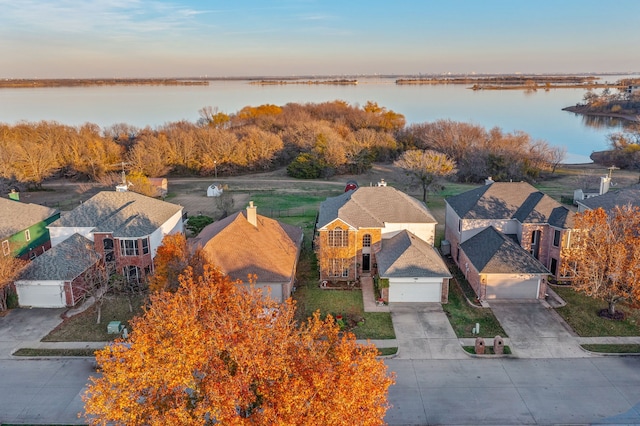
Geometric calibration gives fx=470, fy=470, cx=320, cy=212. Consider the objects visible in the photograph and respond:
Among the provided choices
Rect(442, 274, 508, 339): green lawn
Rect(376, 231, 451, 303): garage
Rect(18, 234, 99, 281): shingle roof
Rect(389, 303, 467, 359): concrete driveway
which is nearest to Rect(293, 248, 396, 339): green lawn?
Rect(389, 303, 467, 359): concrete driveway

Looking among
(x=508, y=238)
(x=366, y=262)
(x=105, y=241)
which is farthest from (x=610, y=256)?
(x=105, y=241)

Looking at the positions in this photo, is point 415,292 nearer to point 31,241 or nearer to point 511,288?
point 511,288

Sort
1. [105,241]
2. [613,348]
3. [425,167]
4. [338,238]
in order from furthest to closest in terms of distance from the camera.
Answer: [425,167] → [105,241] → [338,238] → [613,348]

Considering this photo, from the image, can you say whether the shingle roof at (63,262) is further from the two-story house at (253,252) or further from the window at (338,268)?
the window at (338,268)

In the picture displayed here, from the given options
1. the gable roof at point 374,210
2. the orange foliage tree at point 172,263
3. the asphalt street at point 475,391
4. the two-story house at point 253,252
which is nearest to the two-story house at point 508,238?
the gable roof at point 374,210

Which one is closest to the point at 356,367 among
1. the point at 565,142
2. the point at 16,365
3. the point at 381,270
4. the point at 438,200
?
the point at 381,270

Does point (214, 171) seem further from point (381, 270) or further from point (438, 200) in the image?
point (381, 270)

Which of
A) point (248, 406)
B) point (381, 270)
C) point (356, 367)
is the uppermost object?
point (356, 367)
